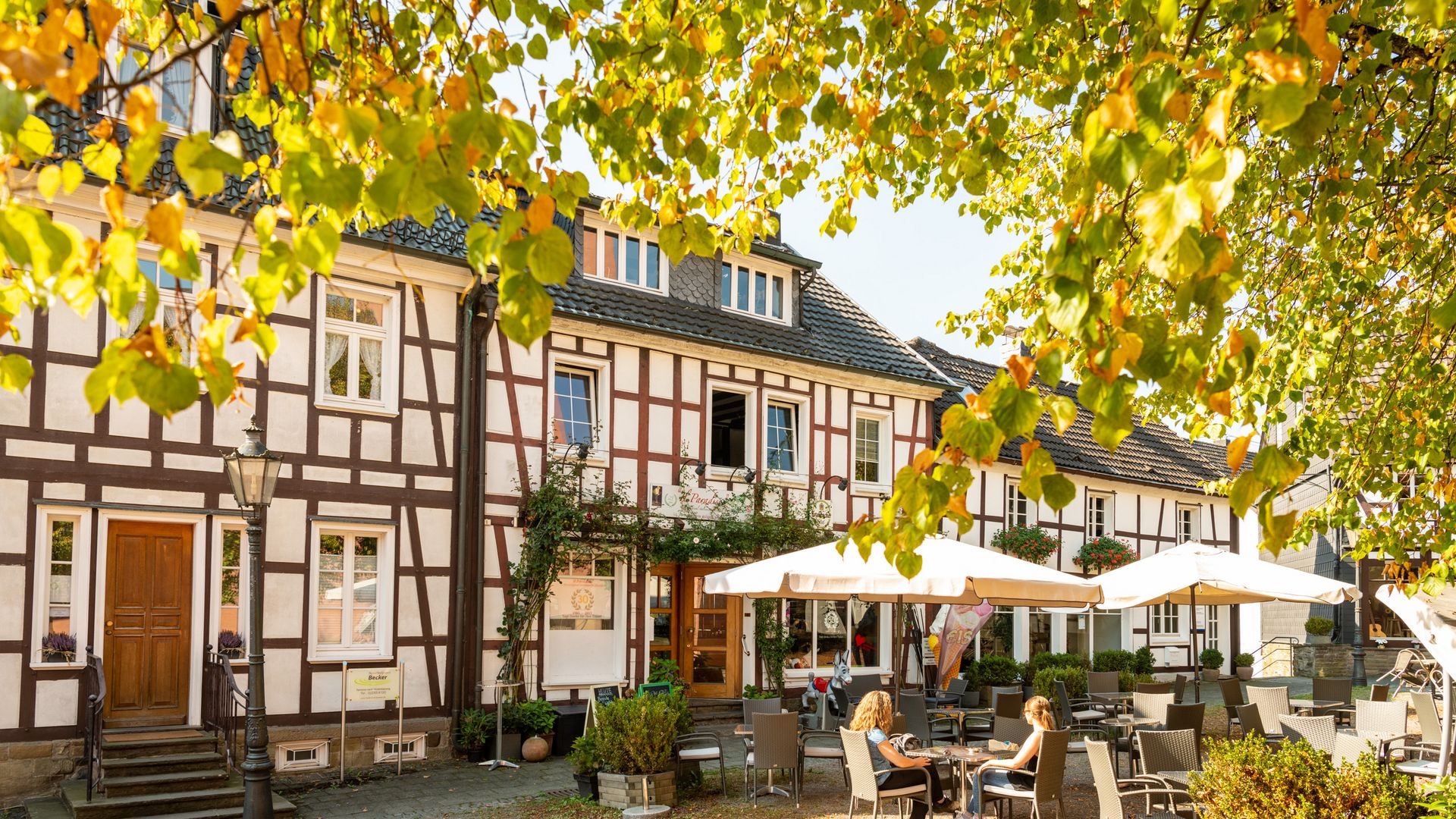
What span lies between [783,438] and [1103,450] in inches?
348

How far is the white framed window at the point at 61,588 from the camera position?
11555 mm

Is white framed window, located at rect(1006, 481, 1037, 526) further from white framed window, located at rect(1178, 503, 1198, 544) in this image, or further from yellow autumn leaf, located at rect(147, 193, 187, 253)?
yellow autumn leaf, located at rect(147, 193, 187, 253)

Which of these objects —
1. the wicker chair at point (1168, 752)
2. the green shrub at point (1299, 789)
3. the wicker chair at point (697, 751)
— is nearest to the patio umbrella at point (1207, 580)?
the wicker chair at point (1168, 752)

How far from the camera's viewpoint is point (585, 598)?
632 inches

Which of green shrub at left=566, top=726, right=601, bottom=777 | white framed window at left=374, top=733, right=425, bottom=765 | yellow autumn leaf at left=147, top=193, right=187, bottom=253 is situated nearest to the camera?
yellow autumn leaf at left=147, top=193, right=187, bottom=253

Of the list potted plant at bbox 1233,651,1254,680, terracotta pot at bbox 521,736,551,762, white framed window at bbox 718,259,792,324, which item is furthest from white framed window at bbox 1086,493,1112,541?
terracotta pot at bbox 521,736,551,762

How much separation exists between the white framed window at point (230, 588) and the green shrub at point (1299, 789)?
31.4 ft

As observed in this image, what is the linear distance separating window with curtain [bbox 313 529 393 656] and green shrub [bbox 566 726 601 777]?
3470 millimetres

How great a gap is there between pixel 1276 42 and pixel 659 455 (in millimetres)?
14545

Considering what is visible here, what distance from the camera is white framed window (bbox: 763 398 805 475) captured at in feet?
60.7

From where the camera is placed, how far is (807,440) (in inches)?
744

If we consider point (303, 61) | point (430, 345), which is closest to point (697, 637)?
point (430, 345)

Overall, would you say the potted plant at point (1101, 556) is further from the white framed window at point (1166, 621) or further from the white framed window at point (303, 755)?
the white framed window at point (303, 755)

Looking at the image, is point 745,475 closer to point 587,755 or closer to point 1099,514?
point 587,755
